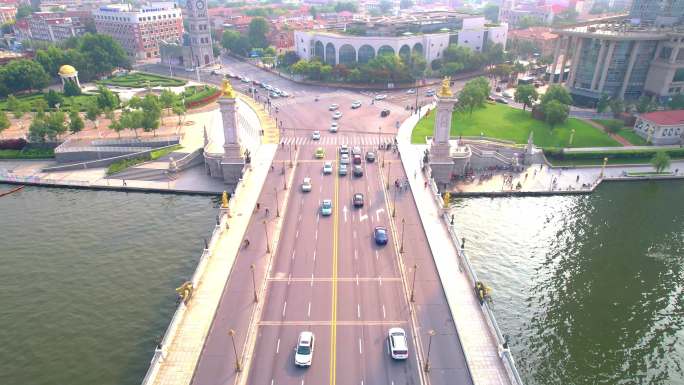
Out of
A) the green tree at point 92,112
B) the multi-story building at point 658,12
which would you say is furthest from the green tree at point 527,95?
the green tree at point 92,112

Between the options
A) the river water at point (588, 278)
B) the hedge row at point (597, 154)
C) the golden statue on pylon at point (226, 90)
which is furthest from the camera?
the hedge row at point (597, 154)

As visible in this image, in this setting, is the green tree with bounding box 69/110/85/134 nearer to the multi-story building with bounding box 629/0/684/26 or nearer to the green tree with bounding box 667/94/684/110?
the green tree with bounding box 667/94/684/110

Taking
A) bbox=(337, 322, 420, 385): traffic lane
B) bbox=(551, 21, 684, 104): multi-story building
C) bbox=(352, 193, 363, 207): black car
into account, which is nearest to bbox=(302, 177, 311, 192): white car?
bbox=(352, 193, 363, 207): black car

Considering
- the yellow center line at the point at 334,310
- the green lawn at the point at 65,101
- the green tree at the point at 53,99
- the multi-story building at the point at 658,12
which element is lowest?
the yellow center line at the point at 334,310

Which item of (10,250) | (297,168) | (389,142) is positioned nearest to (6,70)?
(10,250)

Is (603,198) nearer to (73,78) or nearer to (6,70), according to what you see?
(73,78)

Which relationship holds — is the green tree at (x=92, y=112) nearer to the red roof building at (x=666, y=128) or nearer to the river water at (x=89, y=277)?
the river water at (x=89, y=277)
